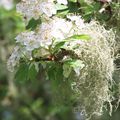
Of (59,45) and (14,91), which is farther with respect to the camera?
(14,91)

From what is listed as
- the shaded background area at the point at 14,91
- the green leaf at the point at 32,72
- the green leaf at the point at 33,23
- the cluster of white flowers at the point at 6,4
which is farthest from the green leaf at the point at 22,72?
the cluster of white flowers at the point at 6,4

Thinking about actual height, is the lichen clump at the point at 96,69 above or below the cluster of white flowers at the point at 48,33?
below

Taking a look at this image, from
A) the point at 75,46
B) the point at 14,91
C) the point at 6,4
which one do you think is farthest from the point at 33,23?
the point at 14,91

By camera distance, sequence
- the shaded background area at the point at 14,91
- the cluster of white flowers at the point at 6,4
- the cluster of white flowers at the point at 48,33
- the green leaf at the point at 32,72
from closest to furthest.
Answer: the cluster of white flowers at the point at 48,33 → the green leaf at the point at 32,72 → the shaded background area at the point at 14,91 → the cluster of white flowers at the point at 6,4

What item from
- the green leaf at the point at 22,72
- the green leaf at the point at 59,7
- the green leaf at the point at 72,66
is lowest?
the green leaf at the point at 22,72

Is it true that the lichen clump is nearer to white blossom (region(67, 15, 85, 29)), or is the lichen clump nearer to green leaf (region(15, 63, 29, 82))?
white blossom (region(67, 15, 85, 29))

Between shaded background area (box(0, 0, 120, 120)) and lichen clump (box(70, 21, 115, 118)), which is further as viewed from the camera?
shaded background area (box(0, 0, 120, 120))

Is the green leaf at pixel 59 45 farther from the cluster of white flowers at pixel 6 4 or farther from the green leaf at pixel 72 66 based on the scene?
the cluster of white flowers at pixel 6 4

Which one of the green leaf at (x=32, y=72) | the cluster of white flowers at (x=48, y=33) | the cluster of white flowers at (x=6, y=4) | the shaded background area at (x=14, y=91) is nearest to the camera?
the cluster of white flowers at (x=48, y=33)

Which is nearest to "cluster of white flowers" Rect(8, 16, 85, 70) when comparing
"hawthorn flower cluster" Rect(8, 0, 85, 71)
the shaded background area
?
"hawthorn flower cluster" Rect(8, 0, 85, 71)

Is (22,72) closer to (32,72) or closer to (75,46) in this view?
(32,72)

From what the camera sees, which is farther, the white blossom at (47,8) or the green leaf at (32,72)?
the green leaf at (32,72)
